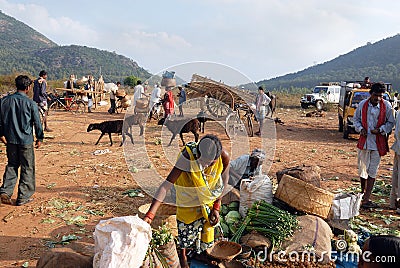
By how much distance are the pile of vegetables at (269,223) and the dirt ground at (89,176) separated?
1.85 metres

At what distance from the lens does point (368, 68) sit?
77.1 metres

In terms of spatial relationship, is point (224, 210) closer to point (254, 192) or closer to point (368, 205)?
point (254, 192)

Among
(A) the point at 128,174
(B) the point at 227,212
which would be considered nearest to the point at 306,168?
(B) the point at 227,212

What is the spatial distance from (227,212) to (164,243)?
1972 mm

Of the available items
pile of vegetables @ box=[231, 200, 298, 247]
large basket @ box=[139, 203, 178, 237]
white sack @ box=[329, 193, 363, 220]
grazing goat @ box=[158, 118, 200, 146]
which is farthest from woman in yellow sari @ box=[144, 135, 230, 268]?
grazing goat @ box=[158, 118, 200, 146]

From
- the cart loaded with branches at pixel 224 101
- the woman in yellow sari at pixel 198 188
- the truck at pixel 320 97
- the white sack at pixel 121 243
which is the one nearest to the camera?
the white sack at pixel 121 243

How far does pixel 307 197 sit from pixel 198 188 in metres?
1.76

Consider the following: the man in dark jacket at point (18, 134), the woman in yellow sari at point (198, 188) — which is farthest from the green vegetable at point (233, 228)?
the man in dark jacket at point (18, 134)

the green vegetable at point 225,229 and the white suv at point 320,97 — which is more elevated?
the white suv at point 320,97

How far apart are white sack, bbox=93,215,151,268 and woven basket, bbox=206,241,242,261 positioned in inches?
57.9

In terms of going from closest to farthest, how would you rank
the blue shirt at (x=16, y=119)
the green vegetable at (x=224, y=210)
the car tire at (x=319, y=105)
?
the green vegetable at (x=224, y=210), the blue shirt at (x=16, y=119), the car tire at (x=319, y=105)

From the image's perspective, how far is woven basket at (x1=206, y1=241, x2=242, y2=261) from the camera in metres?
3.65

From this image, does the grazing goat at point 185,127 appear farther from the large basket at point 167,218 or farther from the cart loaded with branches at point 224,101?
the large basket at point 167,218

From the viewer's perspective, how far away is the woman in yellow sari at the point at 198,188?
3113 millimetres
